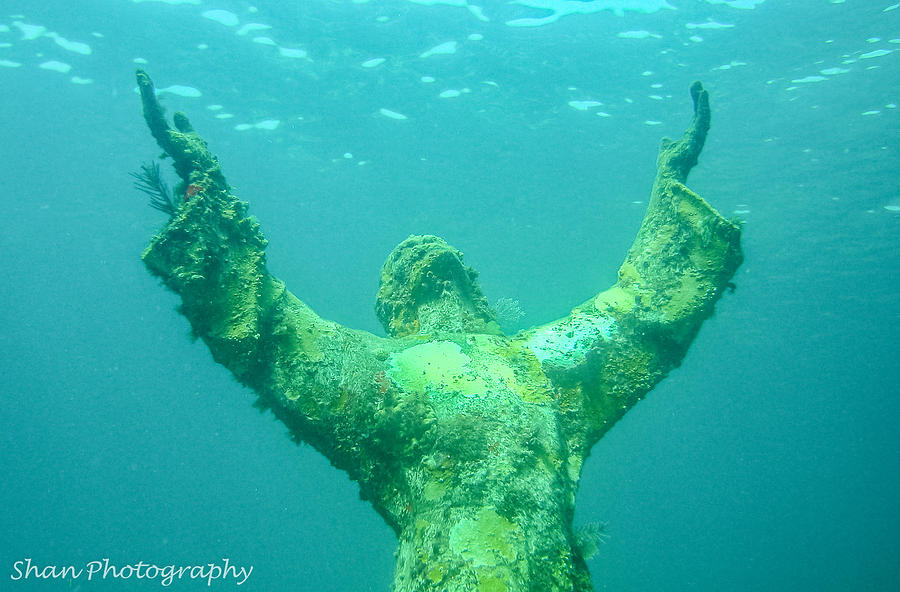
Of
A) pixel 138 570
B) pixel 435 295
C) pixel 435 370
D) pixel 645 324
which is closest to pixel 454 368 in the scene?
pixel 435 370

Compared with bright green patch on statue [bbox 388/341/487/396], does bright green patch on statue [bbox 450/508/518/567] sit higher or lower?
lower

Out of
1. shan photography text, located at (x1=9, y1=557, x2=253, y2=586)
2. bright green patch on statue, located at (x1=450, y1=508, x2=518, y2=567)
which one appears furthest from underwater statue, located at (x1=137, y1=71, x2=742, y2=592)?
shan photography text, located at (x1=9, y1=557, x2=253, y2=586)

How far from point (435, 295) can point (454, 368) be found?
1.39 metres

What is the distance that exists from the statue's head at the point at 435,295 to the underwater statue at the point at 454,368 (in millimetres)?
22

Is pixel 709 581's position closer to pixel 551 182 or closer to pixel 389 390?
pixel 551 182

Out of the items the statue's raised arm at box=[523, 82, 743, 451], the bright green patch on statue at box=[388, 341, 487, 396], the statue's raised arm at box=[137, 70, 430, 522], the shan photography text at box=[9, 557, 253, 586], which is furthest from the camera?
the shan photography text at box=[9, 557, 253, 586]

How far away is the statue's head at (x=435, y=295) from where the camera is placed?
476 cm

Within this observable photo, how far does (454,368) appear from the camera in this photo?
3.75m

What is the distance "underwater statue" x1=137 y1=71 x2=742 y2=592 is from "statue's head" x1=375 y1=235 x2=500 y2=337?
0.07 feet

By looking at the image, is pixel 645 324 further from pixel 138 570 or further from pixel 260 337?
pixel 138 570

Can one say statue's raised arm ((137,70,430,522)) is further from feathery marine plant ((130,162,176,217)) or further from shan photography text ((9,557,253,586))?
shan photography text ((9,557,253,586))

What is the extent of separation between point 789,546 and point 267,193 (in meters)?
75.0

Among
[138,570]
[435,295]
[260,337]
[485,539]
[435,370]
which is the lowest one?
[138,570]

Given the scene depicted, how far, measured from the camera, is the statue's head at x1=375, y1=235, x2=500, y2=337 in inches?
187
